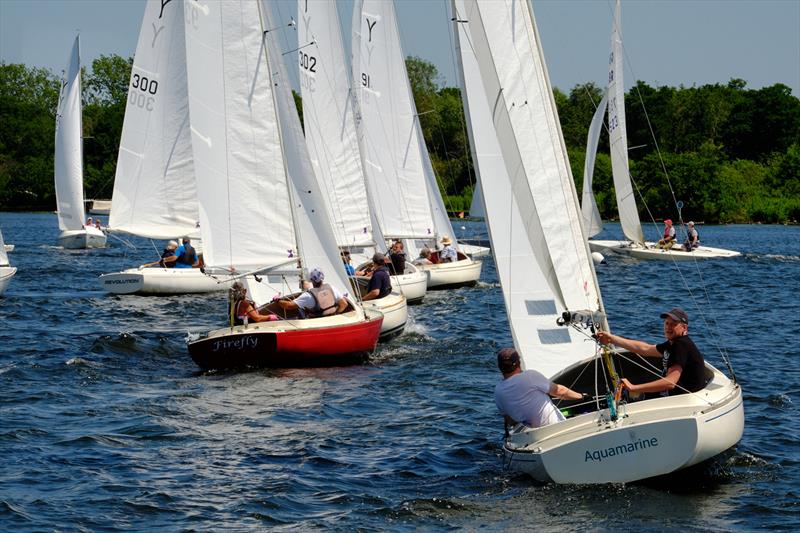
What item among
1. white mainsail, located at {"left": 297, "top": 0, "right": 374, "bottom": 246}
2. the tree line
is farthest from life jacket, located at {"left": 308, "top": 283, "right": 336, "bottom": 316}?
the tree line

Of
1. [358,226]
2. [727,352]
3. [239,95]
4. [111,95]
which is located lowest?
[727,352]

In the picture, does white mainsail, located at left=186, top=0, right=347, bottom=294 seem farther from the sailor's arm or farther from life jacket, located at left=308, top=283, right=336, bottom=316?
the sailor's arm

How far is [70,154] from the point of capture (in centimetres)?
5147

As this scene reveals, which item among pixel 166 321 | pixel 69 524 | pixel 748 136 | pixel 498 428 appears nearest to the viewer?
pixel 69 524

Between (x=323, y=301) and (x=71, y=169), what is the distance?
3556 cm

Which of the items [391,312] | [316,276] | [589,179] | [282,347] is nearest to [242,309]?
[282,347]

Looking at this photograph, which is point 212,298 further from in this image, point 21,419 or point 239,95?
point 21,419

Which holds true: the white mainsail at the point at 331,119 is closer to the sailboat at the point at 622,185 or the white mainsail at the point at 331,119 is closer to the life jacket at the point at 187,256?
the life jacket at the point at 187,256

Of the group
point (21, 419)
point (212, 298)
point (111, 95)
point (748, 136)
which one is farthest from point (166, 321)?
point (111, 95)

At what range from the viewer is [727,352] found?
2025cm

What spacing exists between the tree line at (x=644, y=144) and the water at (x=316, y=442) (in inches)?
2099

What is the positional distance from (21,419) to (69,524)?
14.4 ft

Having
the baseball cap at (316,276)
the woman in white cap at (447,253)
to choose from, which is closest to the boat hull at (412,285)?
the woman in white cap at (447,253)

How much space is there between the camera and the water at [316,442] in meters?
10.5
